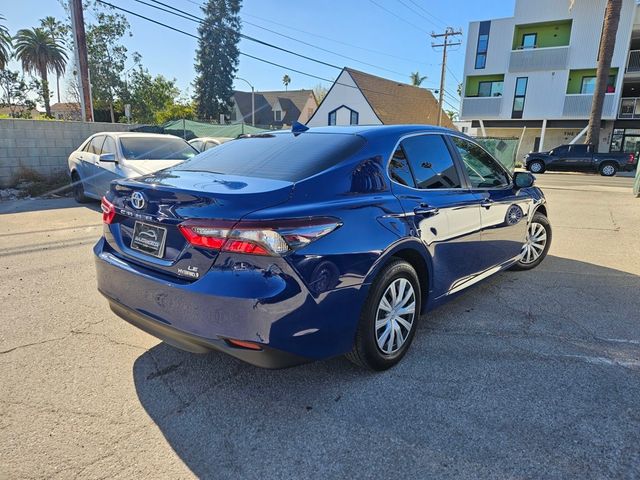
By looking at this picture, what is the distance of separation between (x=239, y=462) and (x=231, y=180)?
1.62 m

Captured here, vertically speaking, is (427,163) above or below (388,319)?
above

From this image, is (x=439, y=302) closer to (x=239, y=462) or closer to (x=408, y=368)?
(x=408, y=368)

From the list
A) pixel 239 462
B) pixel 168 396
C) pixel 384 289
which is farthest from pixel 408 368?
pixel 168 396

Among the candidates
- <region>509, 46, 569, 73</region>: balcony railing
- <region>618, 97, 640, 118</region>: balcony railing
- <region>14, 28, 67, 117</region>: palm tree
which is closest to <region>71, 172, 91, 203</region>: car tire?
<region>509, 46, 569, 73</region>: balcony railing

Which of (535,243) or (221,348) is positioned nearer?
(221,348)

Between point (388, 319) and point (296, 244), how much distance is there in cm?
101

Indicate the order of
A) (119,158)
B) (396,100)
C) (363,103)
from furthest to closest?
(396,100)
(363,103)
(119,158)

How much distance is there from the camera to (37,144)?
11.1 m

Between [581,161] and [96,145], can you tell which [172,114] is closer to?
[581,161]

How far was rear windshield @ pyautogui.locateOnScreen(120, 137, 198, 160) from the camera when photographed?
8.16 metres

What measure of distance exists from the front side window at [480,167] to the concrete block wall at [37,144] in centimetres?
1099

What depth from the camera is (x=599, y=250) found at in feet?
21.1

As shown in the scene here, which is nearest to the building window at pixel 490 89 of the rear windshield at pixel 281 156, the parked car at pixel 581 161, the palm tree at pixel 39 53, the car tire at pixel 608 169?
the parked car at pixel 581 161

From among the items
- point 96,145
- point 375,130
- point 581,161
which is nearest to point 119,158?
point 96,145
